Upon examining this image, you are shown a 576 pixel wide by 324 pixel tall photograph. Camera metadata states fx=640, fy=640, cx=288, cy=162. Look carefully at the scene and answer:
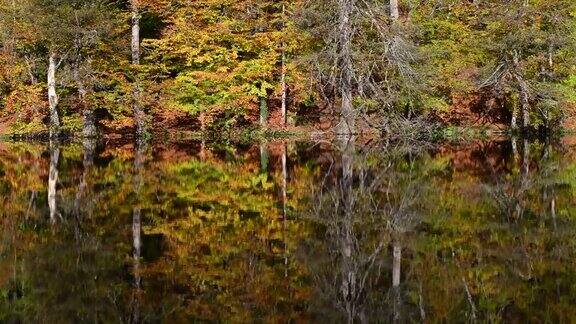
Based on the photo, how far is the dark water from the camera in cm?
556

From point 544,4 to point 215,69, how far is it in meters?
15.8

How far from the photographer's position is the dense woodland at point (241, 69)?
28.8 m

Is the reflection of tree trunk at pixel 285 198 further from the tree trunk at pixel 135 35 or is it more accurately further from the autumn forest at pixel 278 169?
the tree trunk at pixel 135 35

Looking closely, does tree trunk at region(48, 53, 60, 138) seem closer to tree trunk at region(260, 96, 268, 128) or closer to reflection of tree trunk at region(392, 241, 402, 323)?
tree trunk at region(260, 96, 268, 128)

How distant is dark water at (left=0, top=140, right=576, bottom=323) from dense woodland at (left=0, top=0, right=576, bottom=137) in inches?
565

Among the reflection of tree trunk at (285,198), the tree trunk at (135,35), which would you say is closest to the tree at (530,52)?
the reflection of tree trunk at (285,198)

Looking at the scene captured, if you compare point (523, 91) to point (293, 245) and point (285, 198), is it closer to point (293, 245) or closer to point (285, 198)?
point (285, 198)

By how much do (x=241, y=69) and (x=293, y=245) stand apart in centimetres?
2390

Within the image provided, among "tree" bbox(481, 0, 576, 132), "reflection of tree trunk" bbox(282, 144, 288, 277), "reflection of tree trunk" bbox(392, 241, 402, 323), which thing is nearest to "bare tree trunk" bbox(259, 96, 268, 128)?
"tree" bbox(481, 0, 576, 132)

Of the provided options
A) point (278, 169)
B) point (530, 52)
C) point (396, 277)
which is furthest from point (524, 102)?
point (396, 277)

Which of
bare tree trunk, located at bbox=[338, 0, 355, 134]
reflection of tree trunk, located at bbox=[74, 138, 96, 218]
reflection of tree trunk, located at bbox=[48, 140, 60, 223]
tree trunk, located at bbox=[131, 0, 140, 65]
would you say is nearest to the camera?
reflection of tree trunk, located at bbox=[48, 140, 60, 223]

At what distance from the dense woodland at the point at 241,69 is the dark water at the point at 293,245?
1436cm

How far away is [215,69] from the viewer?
31.8 metres

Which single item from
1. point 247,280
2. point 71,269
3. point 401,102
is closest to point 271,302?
point 247,280
